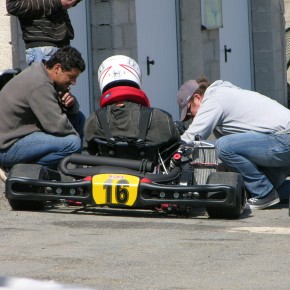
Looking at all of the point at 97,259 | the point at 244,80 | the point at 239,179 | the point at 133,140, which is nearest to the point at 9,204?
the point at 133,140

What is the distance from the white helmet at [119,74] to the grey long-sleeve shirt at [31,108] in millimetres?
396

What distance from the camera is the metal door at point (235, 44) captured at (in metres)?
18.4

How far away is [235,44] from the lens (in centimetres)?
1903

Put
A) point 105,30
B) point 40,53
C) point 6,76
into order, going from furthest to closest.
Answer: point 105,30 → point 40,53 → point 6,76

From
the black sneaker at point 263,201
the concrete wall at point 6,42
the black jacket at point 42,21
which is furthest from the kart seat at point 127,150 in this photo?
the concrete wall at point 6,42

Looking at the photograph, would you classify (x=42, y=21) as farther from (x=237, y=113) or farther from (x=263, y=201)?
(x=263, y=201)

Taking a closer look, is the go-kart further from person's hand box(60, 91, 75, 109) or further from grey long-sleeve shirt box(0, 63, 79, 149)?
person's hand box(60, 91, 75, 109)

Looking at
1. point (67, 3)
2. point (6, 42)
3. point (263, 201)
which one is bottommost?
point (263, 201)

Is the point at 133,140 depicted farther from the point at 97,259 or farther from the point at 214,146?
the point at 97,259

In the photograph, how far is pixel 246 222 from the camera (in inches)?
350

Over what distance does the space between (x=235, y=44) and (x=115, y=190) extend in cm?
1041

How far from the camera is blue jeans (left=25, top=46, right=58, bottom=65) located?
1066 cm

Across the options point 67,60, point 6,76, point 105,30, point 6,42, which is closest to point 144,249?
point 67,60

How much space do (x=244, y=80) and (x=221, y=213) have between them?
10.8 metres
